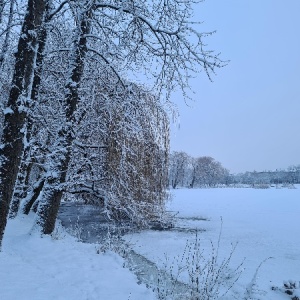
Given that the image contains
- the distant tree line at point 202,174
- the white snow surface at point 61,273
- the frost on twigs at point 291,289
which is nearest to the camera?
the white snow surface at point 61,273

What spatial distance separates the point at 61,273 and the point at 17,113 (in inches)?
95.6

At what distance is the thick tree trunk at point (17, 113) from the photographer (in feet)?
16.6

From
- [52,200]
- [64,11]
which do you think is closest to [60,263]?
[52,200]

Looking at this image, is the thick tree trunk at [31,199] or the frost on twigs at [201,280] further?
the thick tree trunk at [31,199]

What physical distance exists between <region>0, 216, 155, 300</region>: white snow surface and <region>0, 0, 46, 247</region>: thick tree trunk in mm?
942

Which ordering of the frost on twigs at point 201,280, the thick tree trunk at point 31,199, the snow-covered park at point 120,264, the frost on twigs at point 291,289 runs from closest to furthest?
the snow-covered park at point 120,264
the frost on twigs at point 201,280
the frost on twigs at point 291,289
the thick tree trunk at point 31,199

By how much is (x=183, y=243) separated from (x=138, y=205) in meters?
2.12

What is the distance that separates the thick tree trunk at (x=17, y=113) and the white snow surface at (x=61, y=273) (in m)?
0.94

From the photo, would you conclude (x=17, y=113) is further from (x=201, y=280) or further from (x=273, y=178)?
(x=273, y=178)

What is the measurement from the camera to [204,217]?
16234 millimetres

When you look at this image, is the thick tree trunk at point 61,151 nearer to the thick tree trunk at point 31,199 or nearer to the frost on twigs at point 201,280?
the thick tree trunk at point 31,199

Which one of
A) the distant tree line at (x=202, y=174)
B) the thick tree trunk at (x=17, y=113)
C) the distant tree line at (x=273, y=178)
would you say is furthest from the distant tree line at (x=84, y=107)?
the distant tree line at (x=273, y=178)

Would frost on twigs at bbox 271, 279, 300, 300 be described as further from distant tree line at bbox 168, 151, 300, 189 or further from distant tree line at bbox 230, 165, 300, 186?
distant tree line at bbox 230, 165, 300, 186

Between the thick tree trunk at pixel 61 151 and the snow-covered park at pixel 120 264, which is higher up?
the thick tree trunk at pixel 61 151
